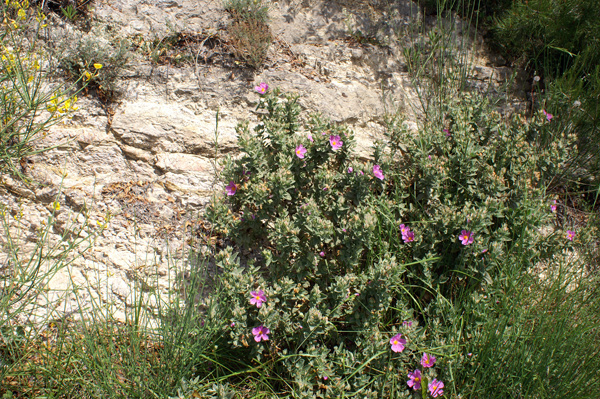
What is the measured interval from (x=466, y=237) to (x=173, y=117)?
7.48 ft

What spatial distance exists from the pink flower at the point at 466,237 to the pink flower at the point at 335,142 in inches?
36.6

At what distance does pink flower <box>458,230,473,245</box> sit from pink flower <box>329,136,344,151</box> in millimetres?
929

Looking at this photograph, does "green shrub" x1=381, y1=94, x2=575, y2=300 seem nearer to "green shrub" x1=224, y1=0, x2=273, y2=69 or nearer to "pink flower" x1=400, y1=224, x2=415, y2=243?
"pink flower" x1=400, y1=224, x2=415, y2=243

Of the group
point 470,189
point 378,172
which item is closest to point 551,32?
point 470,189

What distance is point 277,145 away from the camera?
273 cm

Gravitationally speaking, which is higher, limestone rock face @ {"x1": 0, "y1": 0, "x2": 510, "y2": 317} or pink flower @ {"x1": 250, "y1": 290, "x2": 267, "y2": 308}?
limestone rock face @ {"x1": 0, "y1": 0, "x2": 510, "y2": 317}

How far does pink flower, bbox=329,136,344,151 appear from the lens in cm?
267

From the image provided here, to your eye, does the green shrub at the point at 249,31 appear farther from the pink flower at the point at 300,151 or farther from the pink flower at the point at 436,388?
Result: the pink flower at the point at 436,388

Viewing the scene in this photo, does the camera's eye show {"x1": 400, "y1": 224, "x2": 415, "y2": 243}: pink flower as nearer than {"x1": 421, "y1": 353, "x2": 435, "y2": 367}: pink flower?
No

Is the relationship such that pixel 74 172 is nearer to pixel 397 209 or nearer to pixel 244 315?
pixel 244 315

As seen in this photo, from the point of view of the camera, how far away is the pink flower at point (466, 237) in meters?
2.45

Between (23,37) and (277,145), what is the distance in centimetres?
232

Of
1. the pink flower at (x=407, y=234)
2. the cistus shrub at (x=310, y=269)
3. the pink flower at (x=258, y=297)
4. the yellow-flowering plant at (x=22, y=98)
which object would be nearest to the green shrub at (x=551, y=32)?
the pink flower at (x=407, y=234)

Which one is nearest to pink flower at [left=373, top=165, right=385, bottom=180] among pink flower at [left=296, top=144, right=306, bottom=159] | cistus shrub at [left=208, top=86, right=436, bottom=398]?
cistus shrub at [left=208, top=86, right=436, bottom=398]
